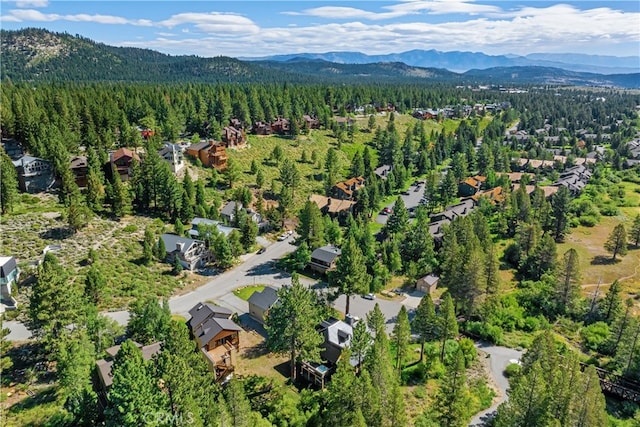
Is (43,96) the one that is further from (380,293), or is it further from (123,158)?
(380,293)

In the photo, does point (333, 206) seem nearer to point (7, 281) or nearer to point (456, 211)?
point (456, 211)

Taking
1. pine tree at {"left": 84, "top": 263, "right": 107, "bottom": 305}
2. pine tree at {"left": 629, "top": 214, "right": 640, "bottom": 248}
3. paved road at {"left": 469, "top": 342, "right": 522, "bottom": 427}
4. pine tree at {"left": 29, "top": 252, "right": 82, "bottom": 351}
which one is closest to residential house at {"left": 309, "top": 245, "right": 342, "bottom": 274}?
paved road at {"left": 469, "top": 342, "right": 522, "bottom": 427}

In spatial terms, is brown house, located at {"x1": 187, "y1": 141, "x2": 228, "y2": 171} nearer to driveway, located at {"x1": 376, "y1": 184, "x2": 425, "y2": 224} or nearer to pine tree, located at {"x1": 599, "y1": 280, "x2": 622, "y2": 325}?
driveway, located at {"x1": 376, "y1": 184, "x2": 425, "y2": 224}

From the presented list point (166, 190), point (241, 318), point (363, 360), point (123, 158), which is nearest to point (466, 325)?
point (363, 360)

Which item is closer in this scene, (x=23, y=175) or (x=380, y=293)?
(x=380, y=293)

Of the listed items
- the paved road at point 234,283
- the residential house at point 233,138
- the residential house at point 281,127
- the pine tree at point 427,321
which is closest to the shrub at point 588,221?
the paved road at point 234,283

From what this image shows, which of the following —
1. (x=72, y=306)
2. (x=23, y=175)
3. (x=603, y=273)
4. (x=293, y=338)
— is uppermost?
(x=23, y=175)

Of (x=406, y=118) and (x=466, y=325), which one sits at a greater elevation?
(x=406, y=118)
